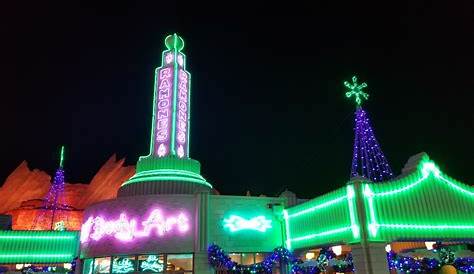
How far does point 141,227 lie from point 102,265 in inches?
157

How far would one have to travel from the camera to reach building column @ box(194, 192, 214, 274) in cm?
2541

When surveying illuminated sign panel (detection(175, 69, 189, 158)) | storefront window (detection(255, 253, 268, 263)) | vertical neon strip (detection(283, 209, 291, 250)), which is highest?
illuminated sign panel (detection(175, 69, 189, 158))

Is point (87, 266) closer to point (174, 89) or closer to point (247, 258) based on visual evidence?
point (247, 258)

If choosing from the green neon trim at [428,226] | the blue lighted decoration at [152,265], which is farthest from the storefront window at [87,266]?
the green neon trim at [428,226]

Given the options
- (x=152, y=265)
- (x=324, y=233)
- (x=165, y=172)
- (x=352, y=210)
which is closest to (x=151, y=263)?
(x=152, y=265)

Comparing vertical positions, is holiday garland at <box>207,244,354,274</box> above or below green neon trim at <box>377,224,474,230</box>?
below

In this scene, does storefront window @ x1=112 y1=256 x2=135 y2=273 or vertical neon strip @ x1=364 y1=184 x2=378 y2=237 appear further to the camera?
storefront window @ x1=112 y1=256 x2=135 y2=273

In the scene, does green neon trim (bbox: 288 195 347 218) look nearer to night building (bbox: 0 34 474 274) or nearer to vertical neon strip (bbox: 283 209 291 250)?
night building (bbox: 0 34 474 274)

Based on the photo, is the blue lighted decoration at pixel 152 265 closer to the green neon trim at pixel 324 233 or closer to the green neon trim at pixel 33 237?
the green neon trim at pixel 324 233

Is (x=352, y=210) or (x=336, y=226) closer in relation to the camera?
(x=352, y=210)

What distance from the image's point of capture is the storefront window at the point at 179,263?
83.9 feet

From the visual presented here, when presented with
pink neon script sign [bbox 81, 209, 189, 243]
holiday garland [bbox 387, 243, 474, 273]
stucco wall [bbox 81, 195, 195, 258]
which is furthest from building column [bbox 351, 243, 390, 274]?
pink neon script sign [bbox 81, 209, 189, 243]

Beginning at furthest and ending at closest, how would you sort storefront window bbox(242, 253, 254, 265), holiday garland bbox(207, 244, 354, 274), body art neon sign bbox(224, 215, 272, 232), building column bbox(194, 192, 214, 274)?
storefront window bbox(242, 253, 254, 265) < body art neon sign bbox(224, 215, 272, 232) < building column bbox(194, 192, 214, 274) < holiday garland bbox(207, 244, 354, 274)

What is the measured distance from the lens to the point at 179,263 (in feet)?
84.5
